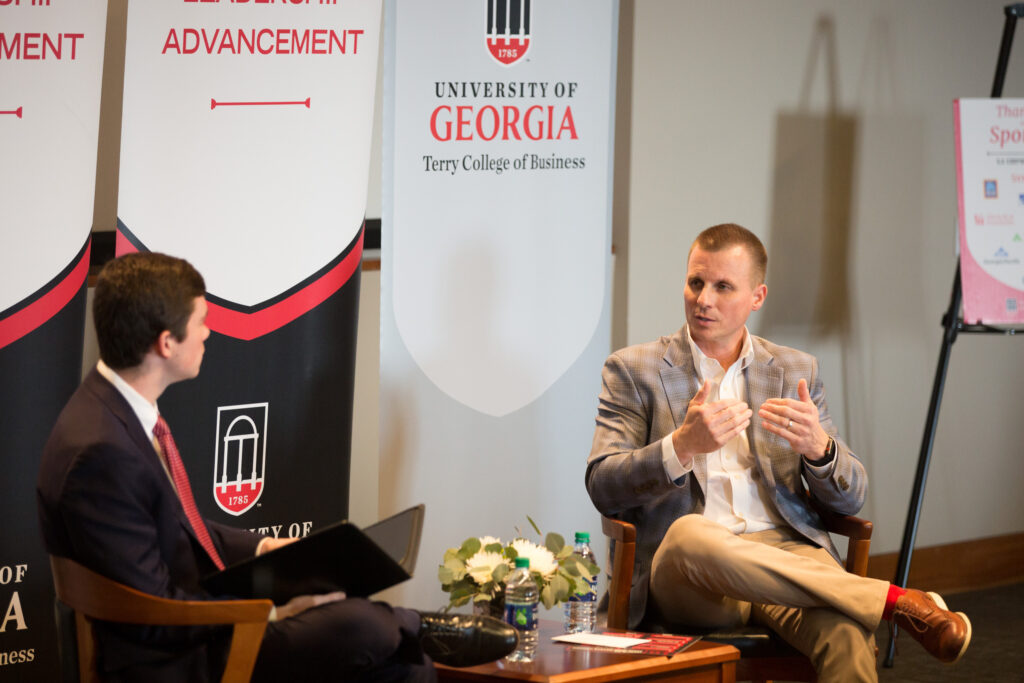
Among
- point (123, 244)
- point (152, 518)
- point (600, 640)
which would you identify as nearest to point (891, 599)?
point (600, 640)

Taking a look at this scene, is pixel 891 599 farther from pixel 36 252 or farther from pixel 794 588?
pixel 36 252

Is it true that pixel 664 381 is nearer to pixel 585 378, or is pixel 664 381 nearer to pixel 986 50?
pixel 585 378

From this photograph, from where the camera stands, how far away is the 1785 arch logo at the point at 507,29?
348 centimetres

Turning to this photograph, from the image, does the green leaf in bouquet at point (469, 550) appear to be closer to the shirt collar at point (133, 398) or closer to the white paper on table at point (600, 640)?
the white paper on table at point (600, 640)

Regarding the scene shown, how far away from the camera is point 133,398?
2094mm

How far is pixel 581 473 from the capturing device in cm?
371

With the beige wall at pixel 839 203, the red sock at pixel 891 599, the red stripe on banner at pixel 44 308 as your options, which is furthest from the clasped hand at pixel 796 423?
the red stripe on banner at pixel 44 308

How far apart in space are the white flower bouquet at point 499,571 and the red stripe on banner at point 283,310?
3.22 feet

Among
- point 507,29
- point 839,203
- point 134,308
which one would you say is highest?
point 507,29

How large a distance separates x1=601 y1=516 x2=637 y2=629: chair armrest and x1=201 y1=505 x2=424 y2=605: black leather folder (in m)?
0.76

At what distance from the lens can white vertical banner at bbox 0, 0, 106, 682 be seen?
293 cm

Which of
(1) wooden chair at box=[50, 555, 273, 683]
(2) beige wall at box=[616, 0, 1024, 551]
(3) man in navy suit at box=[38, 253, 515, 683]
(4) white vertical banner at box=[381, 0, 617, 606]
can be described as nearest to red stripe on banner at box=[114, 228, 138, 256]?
(4) white vertical banner at box=[381, 0, 617, 606]

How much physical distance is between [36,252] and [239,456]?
2.65 feet

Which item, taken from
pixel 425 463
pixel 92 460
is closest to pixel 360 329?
pixel 425 463
